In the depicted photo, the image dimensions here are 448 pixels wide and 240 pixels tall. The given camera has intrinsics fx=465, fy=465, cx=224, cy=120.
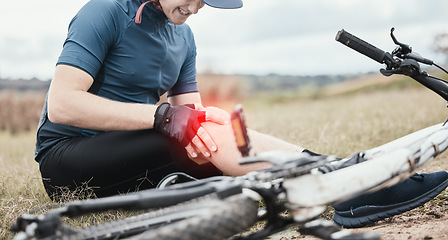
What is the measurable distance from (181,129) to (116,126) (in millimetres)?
296

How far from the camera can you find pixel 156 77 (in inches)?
92.7

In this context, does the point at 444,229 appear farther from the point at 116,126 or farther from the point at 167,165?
the point at 116,126

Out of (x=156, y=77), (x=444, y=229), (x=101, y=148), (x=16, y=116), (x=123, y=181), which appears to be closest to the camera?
(x=444, y=229)

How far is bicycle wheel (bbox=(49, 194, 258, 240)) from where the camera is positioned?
1.17 m

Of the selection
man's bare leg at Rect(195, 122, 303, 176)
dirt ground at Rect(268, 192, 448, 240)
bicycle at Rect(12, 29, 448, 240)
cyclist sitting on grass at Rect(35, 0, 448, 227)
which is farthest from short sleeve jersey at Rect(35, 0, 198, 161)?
dirt ground at Rect(268, 192, 448, 240)

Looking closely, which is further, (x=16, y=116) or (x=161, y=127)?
(x=16, y=116)

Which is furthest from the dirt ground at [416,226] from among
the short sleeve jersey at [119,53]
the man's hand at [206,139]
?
the short sleeve jersey at [119,53]

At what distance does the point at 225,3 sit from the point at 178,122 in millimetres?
601

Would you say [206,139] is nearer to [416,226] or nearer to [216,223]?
[216,223]

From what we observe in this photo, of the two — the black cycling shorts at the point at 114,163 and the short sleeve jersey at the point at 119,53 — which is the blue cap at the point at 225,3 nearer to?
the short sleeve jersey at the point at 119,53

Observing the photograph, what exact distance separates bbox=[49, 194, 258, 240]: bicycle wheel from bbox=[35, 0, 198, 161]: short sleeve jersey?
0.84m

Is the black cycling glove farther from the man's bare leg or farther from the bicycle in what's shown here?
the bicycle

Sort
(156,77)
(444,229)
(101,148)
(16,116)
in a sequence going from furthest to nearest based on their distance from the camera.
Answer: (16,116)
(156,77)
(101,148)
(444,229)

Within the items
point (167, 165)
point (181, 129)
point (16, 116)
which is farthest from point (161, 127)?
point (16, 116)
